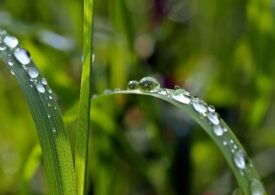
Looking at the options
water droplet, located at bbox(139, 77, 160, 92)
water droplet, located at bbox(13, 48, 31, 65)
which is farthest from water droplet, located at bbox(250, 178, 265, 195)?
water droplet, located at bbox(13, 48, 31, 65)

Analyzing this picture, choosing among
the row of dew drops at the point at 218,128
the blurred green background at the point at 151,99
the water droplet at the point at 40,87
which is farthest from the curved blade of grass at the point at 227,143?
the blurred green background at the point at 151,99

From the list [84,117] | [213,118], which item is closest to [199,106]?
[213,118]

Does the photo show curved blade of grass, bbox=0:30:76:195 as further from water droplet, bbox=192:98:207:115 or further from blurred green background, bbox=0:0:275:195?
blurred green background, bbox=0:0:275:195

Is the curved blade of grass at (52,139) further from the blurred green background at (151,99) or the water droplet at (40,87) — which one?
the blurred green background at (151,99)

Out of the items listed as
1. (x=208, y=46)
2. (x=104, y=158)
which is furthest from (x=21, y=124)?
(x=208, y=46)

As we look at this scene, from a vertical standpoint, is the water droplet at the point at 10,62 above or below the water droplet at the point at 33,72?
above
